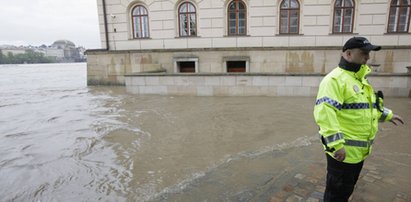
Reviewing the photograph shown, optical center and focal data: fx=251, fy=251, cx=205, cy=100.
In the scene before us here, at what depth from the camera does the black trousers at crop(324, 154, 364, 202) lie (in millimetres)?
2369

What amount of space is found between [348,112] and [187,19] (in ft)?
44.8

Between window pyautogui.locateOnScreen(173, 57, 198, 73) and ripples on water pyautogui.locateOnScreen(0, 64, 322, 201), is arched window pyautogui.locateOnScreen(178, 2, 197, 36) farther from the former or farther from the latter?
ripples on water pyautogui.locateOnScreen(0, 64, 322, 201)

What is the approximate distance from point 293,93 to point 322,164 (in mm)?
6468

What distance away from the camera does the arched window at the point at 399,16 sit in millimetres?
12977

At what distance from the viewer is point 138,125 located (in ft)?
23.2

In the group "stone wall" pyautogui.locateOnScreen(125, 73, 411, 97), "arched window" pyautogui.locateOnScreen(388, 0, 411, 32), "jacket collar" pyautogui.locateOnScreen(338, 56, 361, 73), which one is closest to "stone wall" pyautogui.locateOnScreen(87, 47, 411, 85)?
"arched window" pyautogui.locateOnScreen(388, 0, 411, 32)

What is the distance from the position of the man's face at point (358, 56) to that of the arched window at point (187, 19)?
1310 cm

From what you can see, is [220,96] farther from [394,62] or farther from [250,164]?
[394,62]

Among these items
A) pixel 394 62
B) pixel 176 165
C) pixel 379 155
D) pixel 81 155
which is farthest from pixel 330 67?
pixel 81 155

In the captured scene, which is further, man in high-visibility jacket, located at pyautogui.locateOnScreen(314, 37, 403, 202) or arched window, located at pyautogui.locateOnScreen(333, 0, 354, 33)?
arched window, located at pyautogui.locateOnScreen(333, 0, 354, 33)

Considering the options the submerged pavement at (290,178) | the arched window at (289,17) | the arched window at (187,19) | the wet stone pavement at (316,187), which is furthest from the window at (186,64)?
the wet stone pavement at (316,187)

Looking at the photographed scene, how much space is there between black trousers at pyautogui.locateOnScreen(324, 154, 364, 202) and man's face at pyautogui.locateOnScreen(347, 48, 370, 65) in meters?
0.95

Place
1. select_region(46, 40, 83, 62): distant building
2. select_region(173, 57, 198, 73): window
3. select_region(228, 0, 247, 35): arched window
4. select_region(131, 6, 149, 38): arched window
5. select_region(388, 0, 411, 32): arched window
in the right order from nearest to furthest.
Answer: select_region(388, 0, 411, 32): arched window, select_region(228, 0, 247, 35): arched window, select_region(173, 57, 198, 73): window, select_region(131, 6, 149, 38): arched window, select_region(46, 40, 83, 62): distant building

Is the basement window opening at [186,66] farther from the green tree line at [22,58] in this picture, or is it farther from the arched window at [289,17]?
the green tree line at [22,58]
